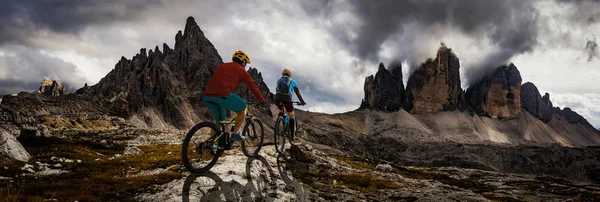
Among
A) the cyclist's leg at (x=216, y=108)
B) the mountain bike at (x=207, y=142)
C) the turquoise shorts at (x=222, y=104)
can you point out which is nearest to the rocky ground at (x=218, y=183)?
the mountain bike at (x=207, y=142)

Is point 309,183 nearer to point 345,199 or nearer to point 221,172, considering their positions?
point 345,199

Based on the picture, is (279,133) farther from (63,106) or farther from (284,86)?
(63,106)

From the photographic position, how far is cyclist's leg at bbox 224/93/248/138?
11367 millimetres

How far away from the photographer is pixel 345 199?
38.8 feet

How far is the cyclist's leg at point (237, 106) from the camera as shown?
11367mm

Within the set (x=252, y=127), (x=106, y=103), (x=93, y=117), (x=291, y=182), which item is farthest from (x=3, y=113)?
(x=106, y=103)

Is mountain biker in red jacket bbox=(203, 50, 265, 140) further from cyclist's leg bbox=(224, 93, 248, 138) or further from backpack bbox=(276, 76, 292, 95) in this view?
backpack bbox=(276, 76, 292, 95)

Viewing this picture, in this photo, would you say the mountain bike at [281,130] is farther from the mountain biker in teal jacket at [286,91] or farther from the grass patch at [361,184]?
the grass patch at [361,184]

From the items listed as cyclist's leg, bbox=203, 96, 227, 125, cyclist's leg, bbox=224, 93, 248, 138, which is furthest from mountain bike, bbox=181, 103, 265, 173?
cyclist's leg, bbox=224, 93, 248, 138

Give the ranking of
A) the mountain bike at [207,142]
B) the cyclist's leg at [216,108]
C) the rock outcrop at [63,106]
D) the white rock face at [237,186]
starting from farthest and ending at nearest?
1. the rock outcrop at [63,106]
2. the cyclist's leg at [216,108]
3. the mountain bike at [207,142]
4. the white rock face at [237,186]

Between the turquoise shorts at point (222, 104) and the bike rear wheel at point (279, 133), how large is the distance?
17.0 ft

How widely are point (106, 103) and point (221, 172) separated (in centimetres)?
18185

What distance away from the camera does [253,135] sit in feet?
47.8

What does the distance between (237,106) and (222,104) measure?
2.13 feet
